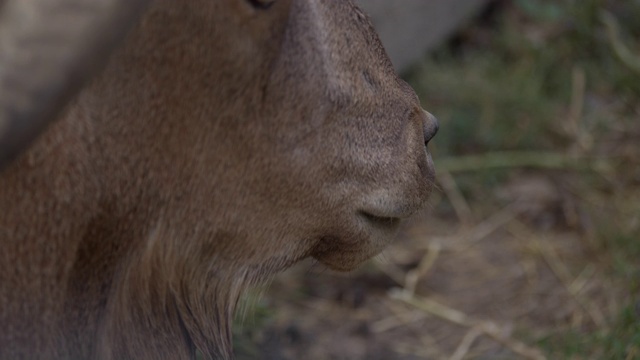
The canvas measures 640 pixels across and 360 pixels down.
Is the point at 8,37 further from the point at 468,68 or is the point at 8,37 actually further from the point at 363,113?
the point at 468,68

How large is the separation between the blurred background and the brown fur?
80 centimetres

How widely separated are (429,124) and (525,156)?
7.09ft

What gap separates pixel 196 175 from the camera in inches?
75.3

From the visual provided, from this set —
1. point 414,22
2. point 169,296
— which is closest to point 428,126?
point 169,296

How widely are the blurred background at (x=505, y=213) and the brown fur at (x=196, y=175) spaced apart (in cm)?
80

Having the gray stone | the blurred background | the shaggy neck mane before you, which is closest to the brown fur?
the shaggy neck mane

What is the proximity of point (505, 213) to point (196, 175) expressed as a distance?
7.39ft

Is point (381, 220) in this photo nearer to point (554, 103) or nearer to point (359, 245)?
point (359, 245)

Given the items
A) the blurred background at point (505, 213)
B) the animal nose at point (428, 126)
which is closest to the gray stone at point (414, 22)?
the blurred background at point (505, 213)

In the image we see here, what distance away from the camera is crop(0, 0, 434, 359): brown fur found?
72.7 inches

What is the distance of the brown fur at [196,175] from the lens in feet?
6.06

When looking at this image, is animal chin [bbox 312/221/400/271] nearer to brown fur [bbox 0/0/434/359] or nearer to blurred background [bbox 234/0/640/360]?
brown fur [bbox 0/0/434/359]

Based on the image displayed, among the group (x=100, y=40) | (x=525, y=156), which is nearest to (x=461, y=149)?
(x=525, y=156)

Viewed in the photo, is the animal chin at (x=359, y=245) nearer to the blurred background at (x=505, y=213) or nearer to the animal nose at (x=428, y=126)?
the animal nose at (x=428, y=126)
